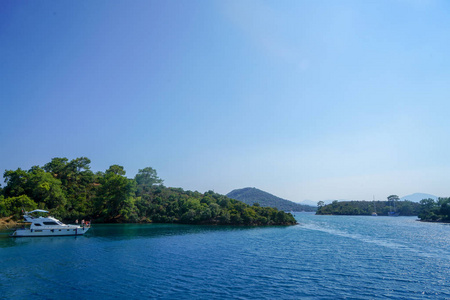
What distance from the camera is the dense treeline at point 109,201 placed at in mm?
76250

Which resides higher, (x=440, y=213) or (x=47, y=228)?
(x=47, y=228)

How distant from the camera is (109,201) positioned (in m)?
85.9

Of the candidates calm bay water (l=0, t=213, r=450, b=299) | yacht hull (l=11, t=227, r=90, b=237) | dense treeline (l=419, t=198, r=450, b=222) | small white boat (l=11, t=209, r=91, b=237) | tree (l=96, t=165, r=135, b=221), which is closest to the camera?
calm bay water (l=0, t=213, r=450, b=299)

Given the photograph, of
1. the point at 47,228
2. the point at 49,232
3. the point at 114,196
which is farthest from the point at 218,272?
the point at 114,196

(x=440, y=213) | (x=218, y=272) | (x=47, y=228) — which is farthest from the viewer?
(x=440, y=213)

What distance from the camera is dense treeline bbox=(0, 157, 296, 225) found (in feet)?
250

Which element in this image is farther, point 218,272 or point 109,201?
point 109,201

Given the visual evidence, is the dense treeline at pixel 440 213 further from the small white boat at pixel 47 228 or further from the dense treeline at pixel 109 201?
the small white boat at pixel 47 228

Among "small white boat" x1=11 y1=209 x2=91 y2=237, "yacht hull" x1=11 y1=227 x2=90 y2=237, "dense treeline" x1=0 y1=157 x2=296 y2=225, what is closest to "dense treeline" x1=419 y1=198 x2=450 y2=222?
"dense treeline" x1=0 y1=157 x2=296 y2=225

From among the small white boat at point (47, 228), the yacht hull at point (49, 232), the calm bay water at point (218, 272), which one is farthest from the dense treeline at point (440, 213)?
the small white boat at point (47, 228)

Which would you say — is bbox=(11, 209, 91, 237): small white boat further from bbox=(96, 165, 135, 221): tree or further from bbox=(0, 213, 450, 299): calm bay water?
bbox=(96, 165, 135, 221): tree

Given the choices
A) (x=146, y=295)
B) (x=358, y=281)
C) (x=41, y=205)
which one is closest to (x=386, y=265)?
(x=358, y=281)

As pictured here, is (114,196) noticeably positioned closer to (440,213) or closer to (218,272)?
(218,272)

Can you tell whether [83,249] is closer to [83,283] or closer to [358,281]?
[83,283]
